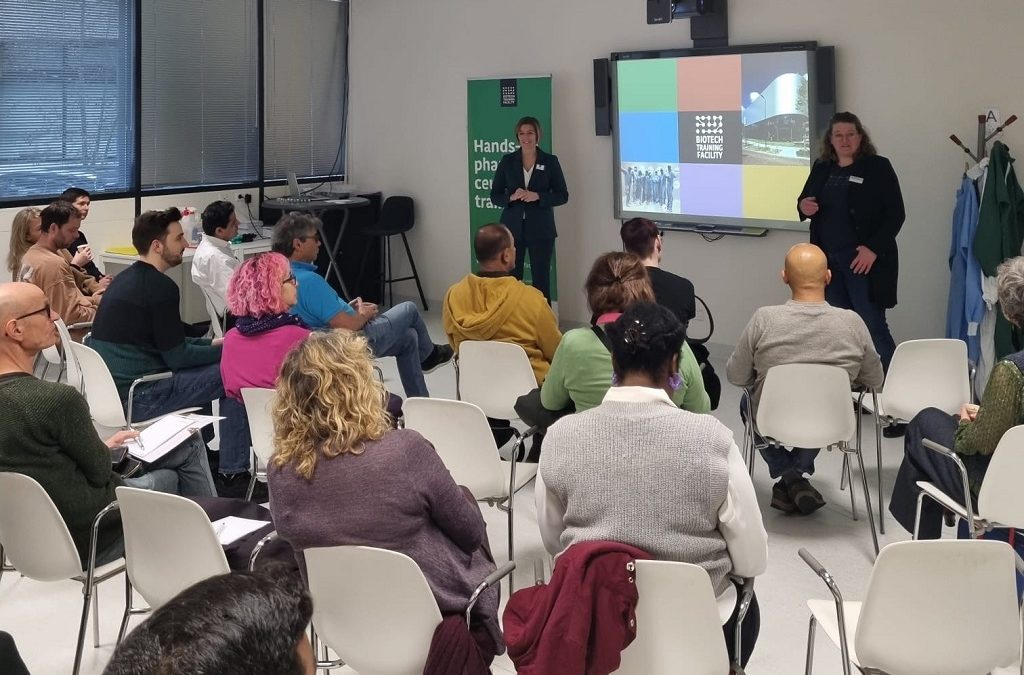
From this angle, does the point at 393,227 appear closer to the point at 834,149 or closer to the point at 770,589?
the point at 834,149

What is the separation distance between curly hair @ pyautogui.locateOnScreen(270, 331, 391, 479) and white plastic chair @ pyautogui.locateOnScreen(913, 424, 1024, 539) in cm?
180

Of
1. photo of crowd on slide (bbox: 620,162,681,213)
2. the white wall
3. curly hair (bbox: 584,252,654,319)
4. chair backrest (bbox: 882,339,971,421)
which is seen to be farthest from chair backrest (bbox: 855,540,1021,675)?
photo of crowd on slide (bbox: 620,162,681,213)

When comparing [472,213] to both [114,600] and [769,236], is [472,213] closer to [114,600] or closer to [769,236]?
[769,236]

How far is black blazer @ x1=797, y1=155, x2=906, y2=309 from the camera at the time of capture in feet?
20.1

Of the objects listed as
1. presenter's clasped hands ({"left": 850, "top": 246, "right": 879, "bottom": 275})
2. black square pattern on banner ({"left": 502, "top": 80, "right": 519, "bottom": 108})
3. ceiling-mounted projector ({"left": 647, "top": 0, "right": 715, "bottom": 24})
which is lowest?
presenter's clasped hands ({"left": 850, "top": 246, "right": 879, "bottom": 275})

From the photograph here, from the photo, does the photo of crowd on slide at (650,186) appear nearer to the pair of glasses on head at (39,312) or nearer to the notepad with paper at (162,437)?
the notepad with paper at (162,437)

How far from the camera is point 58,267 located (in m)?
6.07

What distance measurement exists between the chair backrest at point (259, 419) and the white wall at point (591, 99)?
4.30 m

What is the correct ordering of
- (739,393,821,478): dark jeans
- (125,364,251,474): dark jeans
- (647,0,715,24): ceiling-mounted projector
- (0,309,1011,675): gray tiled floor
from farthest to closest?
(647,0,715,24): ceiling-mounted projector, (125,364,251,474): dark jeans, (739,393,821,478): dark jeans, (0,309,1011,675): gray tiled floor

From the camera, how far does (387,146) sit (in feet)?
31.7

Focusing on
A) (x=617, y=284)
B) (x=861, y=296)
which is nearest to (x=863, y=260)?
(x=861, y=296)

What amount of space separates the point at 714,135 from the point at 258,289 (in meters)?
4.14

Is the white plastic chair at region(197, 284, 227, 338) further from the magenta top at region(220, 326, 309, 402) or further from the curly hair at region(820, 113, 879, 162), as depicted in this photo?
the curly hair at region(820, 113, 879, 162)

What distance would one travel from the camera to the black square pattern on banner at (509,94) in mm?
8500
